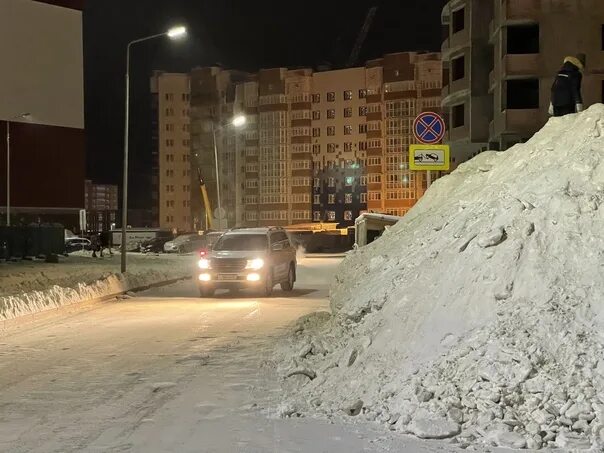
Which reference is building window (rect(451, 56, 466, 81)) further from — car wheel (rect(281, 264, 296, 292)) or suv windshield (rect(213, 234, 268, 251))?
suv windshield (rect(213, 234, 268, 251))

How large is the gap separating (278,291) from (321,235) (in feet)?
120

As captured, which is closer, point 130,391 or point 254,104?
point 130,391

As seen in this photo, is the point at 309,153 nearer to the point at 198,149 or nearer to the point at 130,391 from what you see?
the point at 198,149

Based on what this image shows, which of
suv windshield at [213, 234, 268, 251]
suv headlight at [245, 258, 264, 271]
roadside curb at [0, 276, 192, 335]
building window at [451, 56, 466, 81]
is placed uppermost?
building window at [451, 56, 466, 81]

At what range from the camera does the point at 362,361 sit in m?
7.21

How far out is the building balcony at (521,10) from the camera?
39156 millimetres

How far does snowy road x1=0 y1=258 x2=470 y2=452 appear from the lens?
571 centimetres

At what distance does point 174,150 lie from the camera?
109 meters

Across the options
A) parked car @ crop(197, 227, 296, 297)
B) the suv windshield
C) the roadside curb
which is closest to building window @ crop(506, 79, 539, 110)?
parked car @ crop(197, 227, 296, 297)

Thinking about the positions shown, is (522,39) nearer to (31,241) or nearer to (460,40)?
(460,40)

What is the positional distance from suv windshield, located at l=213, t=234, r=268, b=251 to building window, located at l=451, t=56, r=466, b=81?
96.1 ft

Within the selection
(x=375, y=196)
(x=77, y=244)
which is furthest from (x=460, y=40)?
(x=375, y=196)

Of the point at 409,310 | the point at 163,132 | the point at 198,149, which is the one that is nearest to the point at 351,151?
the point at 198,149

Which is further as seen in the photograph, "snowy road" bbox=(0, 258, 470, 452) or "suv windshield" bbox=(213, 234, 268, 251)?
"suv windshield" bbox=(213, 234, 268, 251)
